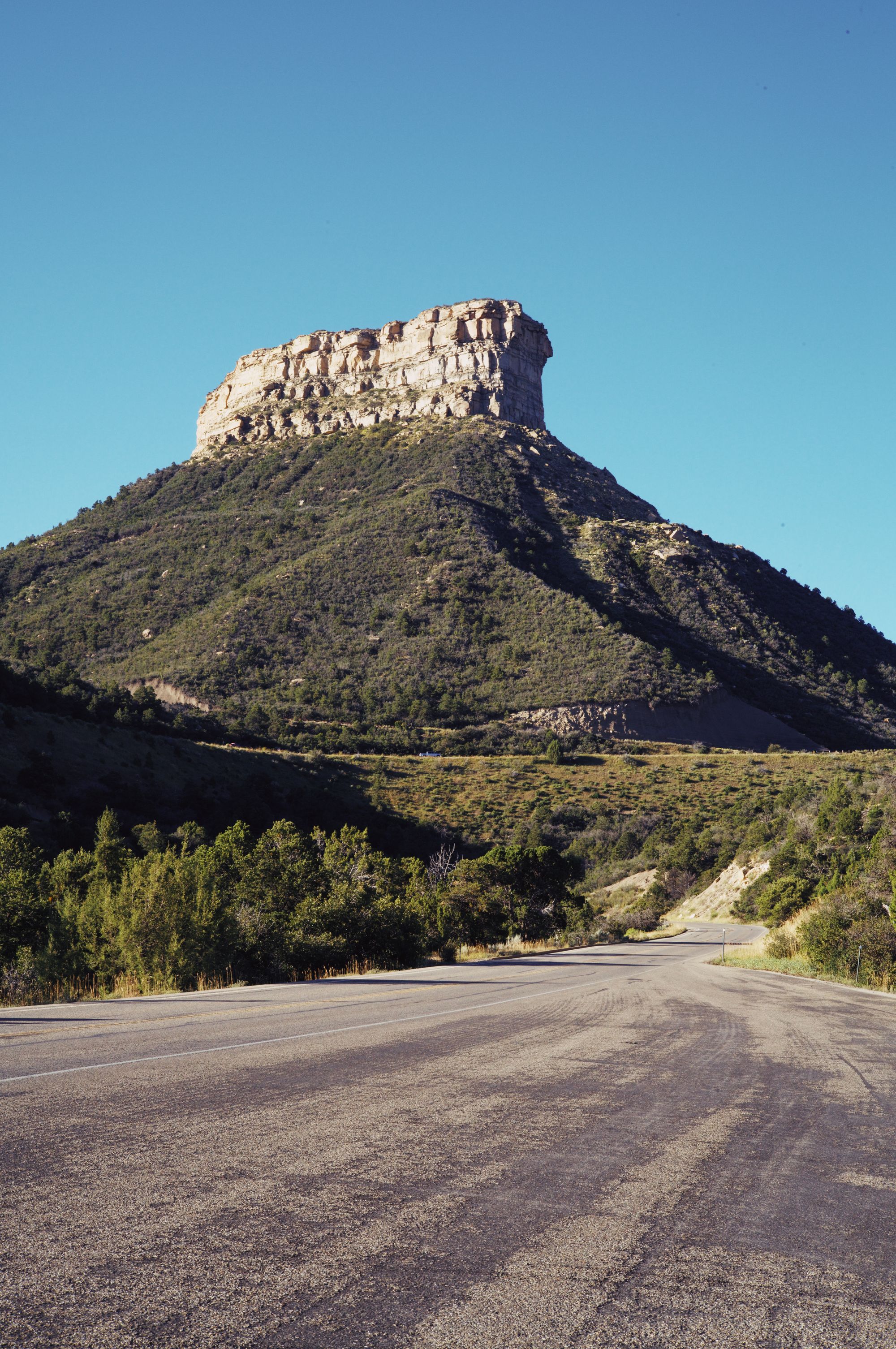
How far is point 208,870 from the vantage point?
2345 cm

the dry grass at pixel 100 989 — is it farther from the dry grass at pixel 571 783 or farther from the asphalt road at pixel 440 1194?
the dry grass at pixel 571 783

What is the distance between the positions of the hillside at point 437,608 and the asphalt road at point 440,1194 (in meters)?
69.4

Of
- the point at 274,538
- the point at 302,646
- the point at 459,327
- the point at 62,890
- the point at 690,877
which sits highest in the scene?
the point at 459,327

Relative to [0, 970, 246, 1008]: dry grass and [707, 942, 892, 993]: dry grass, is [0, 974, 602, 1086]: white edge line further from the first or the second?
[707, 942, 892, 993]: dry grass

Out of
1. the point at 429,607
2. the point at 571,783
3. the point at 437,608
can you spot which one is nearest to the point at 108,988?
the point at 571,783

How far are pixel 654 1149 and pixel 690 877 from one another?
55382 mm

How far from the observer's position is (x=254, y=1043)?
8133 millimetres

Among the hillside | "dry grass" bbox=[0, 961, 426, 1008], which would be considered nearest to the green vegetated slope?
the hillside

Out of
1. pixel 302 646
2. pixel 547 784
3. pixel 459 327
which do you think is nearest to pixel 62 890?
pixel 547 784

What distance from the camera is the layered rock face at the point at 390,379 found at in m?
138

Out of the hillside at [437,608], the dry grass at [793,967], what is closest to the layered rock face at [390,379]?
the hillside at [437,608]

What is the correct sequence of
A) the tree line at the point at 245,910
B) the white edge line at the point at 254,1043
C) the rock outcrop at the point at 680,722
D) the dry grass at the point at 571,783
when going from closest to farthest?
the white edge line at the point at 254,1043, the tree line at the point at 245,910, the dry grass at the point at 571,783, the rock outcrop at the point at 680,722

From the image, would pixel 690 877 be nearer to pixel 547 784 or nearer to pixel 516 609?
pixel 547 784

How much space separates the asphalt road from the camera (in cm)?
291
